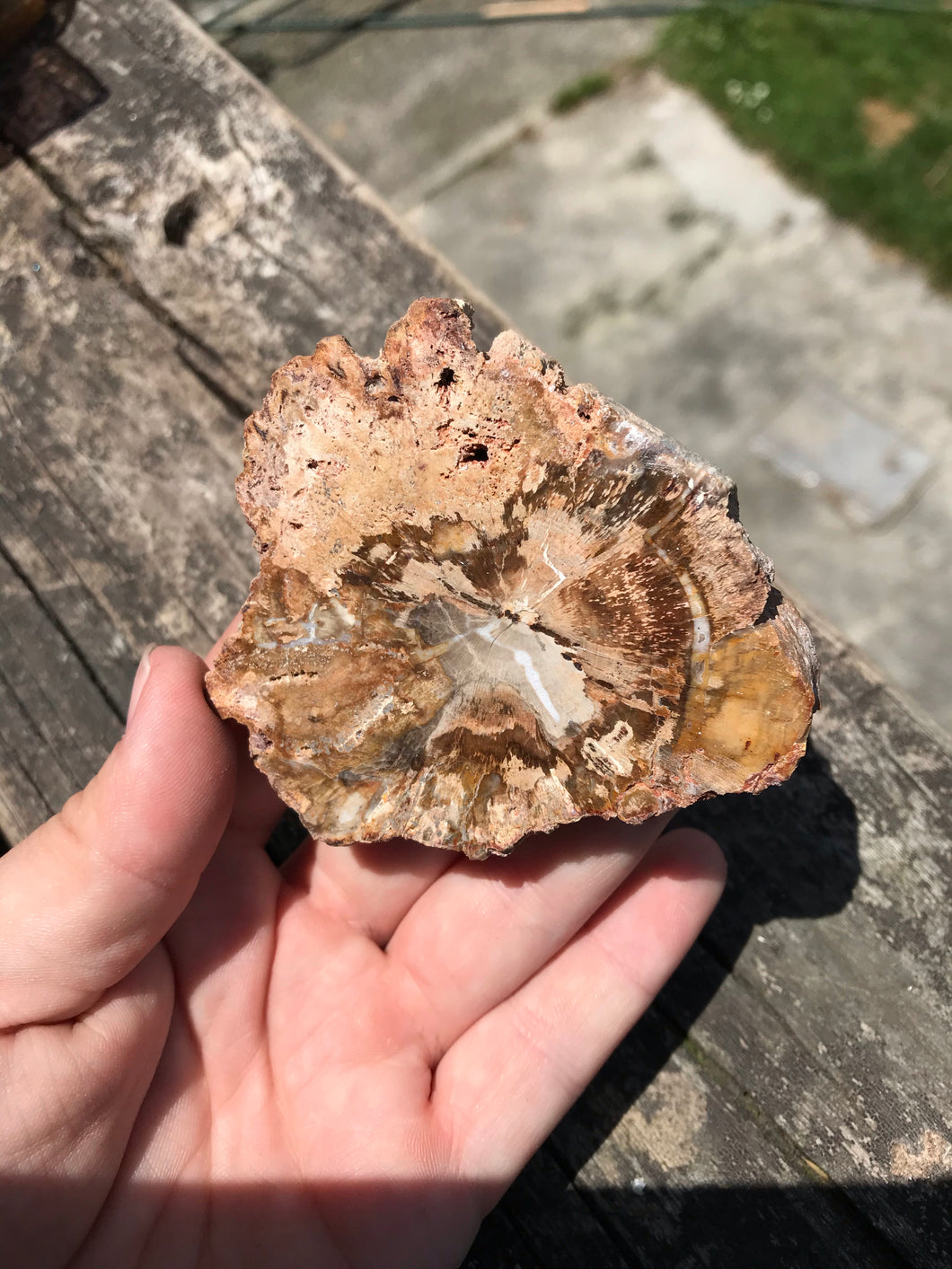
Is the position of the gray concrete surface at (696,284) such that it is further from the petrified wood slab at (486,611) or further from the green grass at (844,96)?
the petrified wood slab at (486,611)

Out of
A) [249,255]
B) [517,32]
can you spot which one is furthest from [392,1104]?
[517,32]

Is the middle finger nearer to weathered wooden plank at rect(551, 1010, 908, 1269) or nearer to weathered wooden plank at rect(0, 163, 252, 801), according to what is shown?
weathered wooden plank at rect(551, 1010, 908, 1269)

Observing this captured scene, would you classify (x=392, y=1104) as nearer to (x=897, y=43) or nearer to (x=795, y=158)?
(x=795, y=158)

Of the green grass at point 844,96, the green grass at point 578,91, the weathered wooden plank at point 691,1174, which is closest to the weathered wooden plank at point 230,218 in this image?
the weathered wooden plank at point 691,1174

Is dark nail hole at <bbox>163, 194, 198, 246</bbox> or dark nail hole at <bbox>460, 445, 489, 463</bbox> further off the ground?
dark nail hole at <bbox>163, 194, 198, 246</bbox>

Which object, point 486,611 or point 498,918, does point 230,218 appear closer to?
point 486,611

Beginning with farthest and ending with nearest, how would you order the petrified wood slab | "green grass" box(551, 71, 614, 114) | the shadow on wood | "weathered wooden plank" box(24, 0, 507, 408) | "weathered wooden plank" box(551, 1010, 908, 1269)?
"green grass" box(551, 71, 614, 114), the shadow on wood, "weathered wooden plank" box(24, 0, 507, 408), "weathered wooden plank" box(551, 1010, 908, 1269), the petrified wood slab

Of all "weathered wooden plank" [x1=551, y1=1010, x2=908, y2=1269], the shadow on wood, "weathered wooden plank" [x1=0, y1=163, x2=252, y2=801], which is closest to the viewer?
"weathered wooden plank" [x1=551, y1=1010, x2=908, y2=1269]

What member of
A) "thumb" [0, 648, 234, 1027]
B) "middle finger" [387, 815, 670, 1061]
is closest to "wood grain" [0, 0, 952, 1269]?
"middle finger" [387, 815, 670, 1061]
